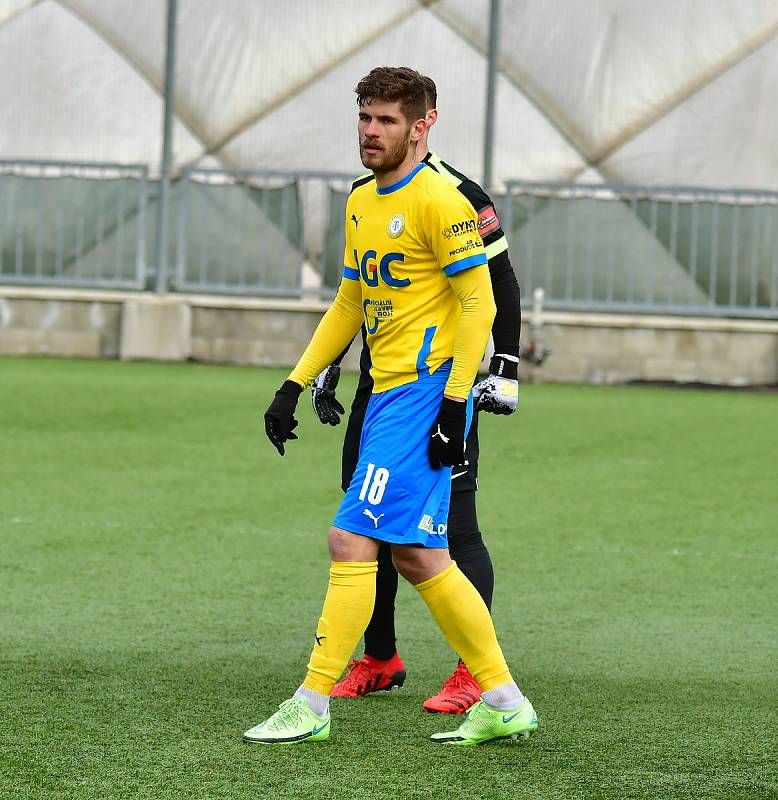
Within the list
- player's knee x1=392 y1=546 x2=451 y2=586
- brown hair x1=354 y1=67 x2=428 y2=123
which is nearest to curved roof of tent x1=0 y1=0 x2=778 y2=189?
brown hair x1=354 y1=67 x2=428 y2=123

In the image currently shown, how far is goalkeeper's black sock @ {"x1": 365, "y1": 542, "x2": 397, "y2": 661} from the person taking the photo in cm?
507

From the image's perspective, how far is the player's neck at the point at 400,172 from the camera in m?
4.50

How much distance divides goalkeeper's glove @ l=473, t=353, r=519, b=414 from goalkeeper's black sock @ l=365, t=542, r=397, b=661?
0.56 metres

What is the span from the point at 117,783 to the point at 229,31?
15.6 m

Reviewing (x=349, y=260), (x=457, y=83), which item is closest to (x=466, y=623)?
(x=349, y=260)

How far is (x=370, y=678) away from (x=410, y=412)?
1.01 m

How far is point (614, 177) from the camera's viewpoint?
18250mm

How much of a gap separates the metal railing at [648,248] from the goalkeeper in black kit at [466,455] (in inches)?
412

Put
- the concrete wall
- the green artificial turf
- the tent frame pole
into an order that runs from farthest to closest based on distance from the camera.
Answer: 1. the tent frame pole
2. the concrete wall
3. the green artificial turf

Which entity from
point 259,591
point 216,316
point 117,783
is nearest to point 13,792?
point 117,783

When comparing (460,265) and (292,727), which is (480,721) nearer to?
(292,727)

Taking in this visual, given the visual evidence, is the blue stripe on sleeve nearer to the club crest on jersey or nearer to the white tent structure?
the club crest on jersey

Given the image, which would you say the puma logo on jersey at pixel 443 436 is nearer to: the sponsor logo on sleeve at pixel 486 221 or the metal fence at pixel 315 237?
the sponsor logo on sleeve at pixel 486 221

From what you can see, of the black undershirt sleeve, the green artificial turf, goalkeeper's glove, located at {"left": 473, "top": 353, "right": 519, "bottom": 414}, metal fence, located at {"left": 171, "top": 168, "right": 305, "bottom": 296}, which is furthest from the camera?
metal fence, located at {"left": 171, "top": 168, "right": 305, "bottom": 296}
